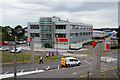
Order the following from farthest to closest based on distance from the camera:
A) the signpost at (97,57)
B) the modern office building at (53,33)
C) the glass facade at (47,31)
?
1. the glass facade at (47,31)
2. the modern office building at (53,33)
3. the signpost at (97,57)

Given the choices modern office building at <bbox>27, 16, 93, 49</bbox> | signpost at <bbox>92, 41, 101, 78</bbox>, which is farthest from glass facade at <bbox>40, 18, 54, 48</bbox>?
signpost at <bbox>92, 41, 101, 78</bbox>

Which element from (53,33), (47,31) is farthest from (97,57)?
(47,31)

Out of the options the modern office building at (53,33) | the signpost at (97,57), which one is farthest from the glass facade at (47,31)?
the signpost at (97,57)

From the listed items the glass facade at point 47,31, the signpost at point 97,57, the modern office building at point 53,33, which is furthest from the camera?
the glass facade at point 47,31

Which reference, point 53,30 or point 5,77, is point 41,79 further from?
point 53,30

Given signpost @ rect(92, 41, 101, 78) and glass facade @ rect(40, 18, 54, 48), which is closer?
signpost @ rect(92, 41, 101, 78)

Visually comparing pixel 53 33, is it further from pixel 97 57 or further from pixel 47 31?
pixel 97 57

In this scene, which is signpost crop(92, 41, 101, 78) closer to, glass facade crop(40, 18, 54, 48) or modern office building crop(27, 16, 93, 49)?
modern office building crop(27, 16, 93, 49)

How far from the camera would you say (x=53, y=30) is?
48375 mm

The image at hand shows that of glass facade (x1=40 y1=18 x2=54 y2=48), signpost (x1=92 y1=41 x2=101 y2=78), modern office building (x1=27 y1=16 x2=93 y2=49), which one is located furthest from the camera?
glass facade (x1=40 y1=18 x2=54 y2=48)

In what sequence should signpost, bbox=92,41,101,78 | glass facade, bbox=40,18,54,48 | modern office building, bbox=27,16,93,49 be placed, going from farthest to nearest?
glass facade, bbox=40,18,54,48
modern office building, bbox=27,16,93,49
signpost, bbox=92,41,101,78

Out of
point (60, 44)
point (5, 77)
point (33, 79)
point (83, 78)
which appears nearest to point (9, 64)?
point (5, 77)

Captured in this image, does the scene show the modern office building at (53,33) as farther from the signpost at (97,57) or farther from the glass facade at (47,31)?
the signpost at (97,57)

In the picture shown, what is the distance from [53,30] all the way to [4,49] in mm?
17681
